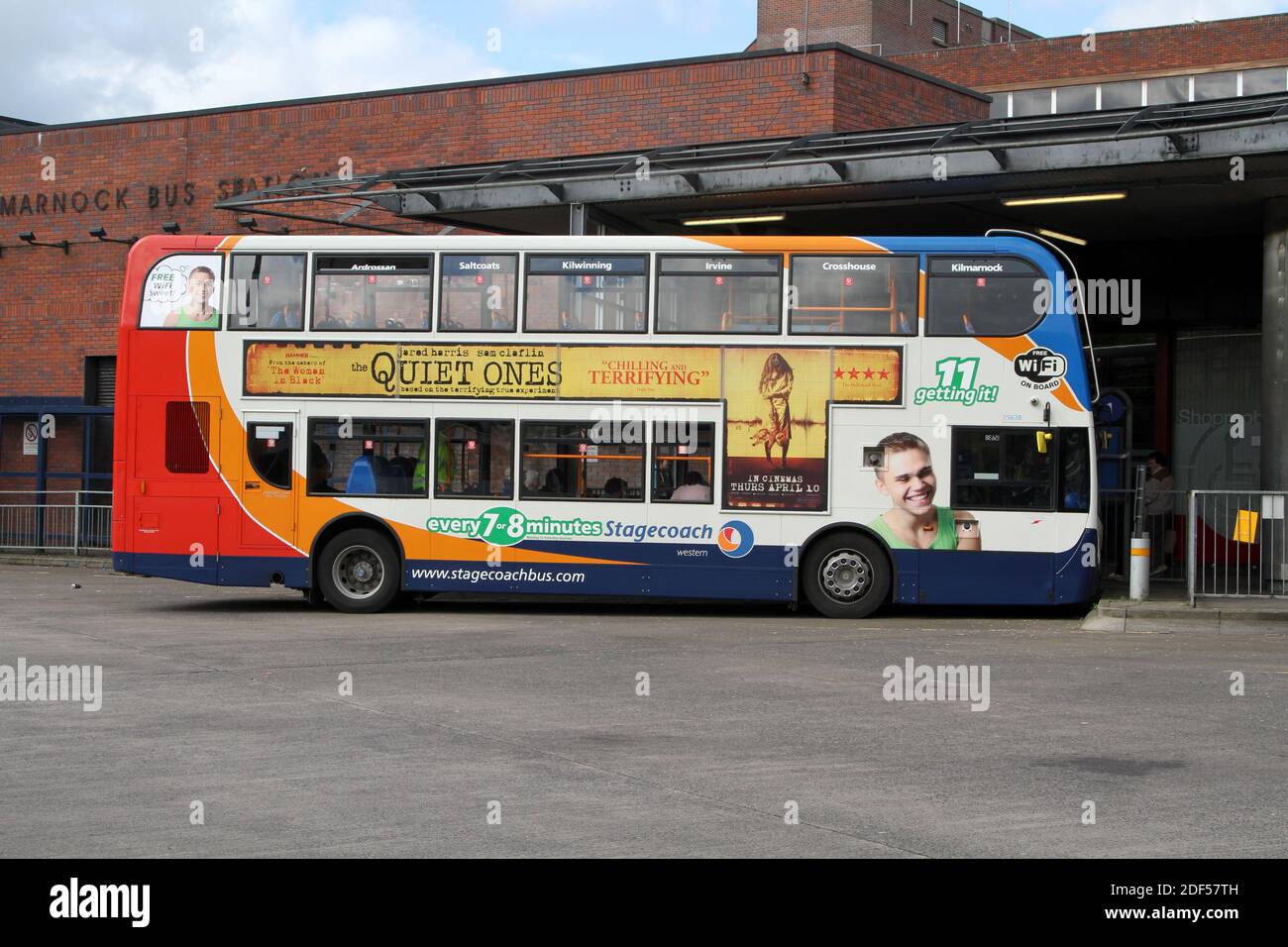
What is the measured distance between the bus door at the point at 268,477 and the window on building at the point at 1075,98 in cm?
3594

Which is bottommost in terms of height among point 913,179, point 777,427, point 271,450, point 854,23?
point 271,450

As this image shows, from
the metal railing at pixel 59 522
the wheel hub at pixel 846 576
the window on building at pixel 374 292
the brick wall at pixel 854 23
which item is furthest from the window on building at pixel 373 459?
the brick wall at pixel 854 23

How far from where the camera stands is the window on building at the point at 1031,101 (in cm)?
4884

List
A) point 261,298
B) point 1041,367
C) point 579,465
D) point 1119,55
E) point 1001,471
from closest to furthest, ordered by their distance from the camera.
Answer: point 1041,367
point 1001,471
point 579,465
point 261,298
point 1119,55

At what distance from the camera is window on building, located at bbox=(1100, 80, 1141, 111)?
47.2 meters

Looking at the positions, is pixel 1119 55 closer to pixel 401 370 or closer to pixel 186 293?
pixel 401 370

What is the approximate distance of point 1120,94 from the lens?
47.7m

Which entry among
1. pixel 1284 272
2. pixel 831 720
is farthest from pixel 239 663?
pixel 1284 272

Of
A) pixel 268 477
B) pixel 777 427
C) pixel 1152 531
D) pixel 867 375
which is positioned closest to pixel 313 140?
pixel 268 477

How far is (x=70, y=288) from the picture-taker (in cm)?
3222

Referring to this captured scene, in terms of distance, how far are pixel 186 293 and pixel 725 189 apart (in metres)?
7.21

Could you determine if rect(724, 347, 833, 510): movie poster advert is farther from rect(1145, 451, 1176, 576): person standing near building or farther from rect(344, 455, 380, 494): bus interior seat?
rect(1145, 451, 1176, 576): person standing near building

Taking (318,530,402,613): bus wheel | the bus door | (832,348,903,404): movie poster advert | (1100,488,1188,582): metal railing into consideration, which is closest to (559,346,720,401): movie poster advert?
(832,348,903,404): movie poster advert

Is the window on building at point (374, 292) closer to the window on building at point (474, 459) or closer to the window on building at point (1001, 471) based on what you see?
the window on building at point (474, 459)
